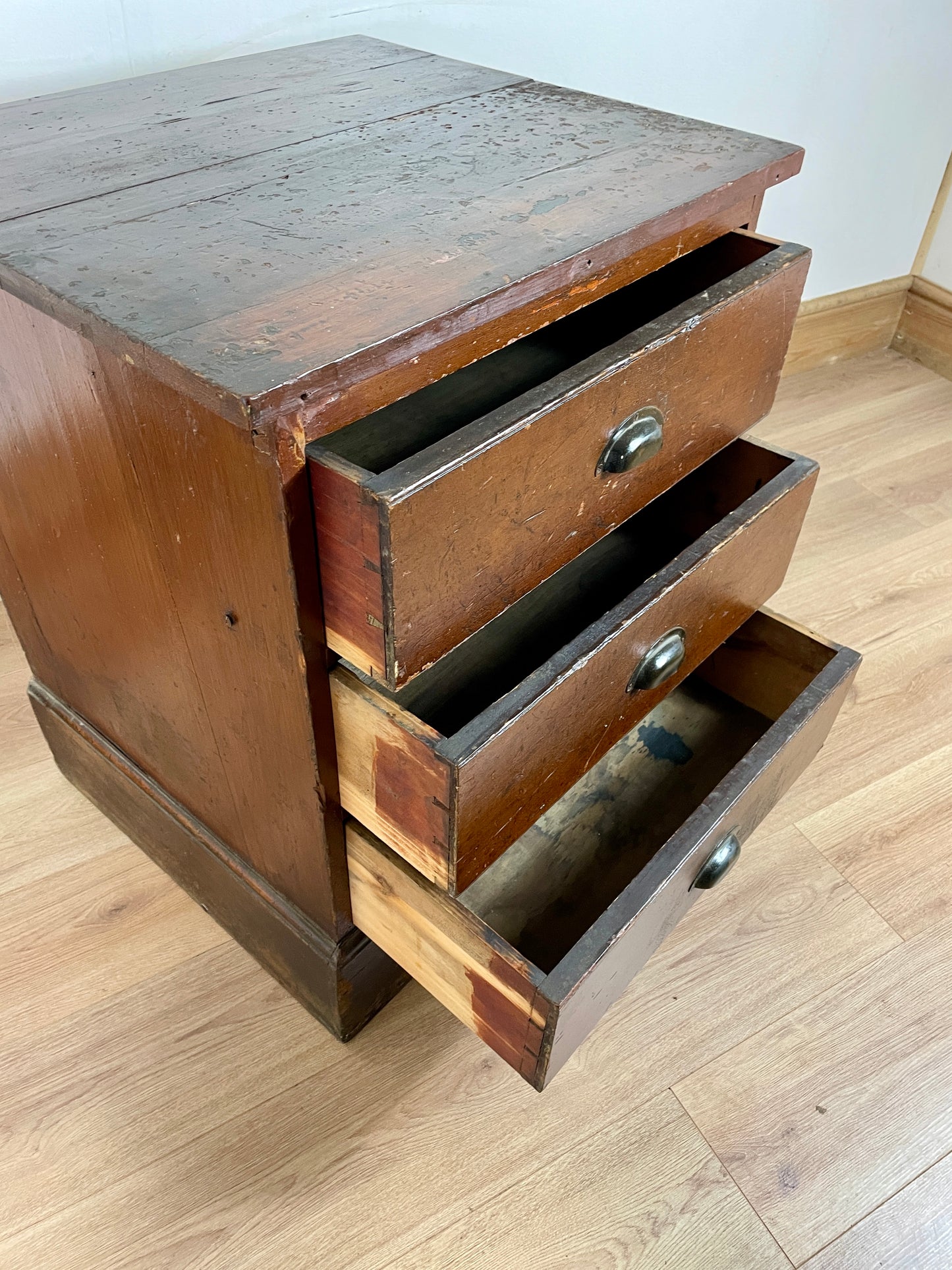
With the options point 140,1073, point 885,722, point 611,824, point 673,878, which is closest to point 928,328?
point 885,722

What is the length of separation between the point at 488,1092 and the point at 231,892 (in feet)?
0.91

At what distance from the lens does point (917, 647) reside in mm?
1267

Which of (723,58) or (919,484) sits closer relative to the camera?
(723,58)

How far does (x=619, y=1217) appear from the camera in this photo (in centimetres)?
75

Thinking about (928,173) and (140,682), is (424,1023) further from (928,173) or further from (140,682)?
(928,173)

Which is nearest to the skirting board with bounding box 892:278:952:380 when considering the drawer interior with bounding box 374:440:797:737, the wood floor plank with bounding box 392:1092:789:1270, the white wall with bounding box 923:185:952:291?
the white wall with bounding box 923:185:952:291

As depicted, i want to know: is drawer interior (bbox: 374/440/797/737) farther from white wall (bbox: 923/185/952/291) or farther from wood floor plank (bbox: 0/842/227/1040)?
white wall (bbox: 923/185/952/291)

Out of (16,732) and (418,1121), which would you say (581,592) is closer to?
(418,1121)

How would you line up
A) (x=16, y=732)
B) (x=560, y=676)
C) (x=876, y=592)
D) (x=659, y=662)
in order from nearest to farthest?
(x=560, y=676), (x=659, y=662), (x=16, y=732), (x=876, y=592)

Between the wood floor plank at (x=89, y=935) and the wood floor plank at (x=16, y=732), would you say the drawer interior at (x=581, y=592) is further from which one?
the wood floor plank at (x=16, y=732)

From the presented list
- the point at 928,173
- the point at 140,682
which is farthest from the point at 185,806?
the point at 928,173

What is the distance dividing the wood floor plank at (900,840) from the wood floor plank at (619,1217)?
33cm

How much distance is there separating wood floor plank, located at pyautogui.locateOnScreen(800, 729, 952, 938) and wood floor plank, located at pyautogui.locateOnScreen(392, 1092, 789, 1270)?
1.09 ft

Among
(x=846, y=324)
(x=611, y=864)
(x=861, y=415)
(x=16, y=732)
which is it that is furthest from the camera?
(x=846, y=324)
